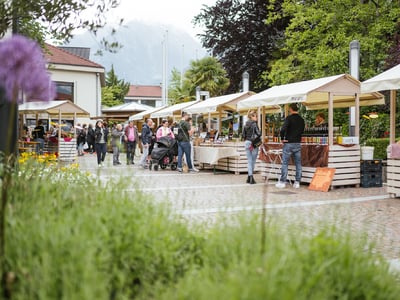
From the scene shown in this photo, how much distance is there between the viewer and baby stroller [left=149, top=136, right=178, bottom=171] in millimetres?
16422

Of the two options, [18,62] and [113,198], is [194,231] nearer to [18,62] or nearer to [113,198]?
[113,198]

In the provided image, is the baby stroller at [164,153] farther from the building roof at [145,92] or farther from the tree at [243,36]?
the building roof at [145,92]

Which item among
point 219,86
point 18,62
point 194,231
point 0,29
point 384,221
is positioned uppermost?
point 219,86

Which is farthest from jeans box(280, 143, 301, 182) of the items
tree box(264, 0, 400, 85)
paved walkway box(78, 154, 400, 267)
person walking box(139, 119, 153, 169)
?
tree box(264, 0, 400, 85)

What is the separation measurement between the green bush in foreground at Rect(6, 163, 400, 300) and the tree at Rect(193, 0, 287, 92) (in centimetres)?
2327

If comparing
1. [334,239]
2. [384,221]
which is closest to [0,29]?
[334,239]

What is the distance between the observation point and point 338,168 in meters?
11.3

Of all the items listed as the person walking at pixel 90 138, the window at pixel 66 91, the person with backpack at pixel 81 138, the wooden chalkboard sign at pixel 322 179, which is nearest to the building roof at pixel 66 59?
the window at pixel 66 91

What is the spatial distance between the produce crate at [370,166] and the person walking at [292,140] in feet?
5.33

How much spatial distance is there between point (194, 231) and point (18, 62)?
1801 millimetres

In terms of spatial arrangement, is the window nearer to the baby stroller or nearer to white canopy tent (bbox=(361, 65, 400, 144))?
the baby stroller

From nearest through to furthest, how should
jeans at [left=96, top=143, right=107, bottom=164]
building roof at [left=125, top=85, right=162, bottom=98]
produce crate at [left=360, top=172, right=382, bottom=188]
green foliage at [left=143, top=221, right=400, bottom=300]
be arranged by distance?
green foliage at [left=143, top=221, right=400, bottom=300] → produce crate at [left=360, top=172, right=382, bottom=188] → jeans at [left=96, top=143, right=107, bottom=164] → building roof at [left=125, top=85, right=162, bottom=98]

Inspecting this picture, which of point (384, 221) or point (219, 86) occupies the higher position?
point (219, 86)

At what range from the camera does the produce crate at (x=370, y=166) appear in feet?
37.8
